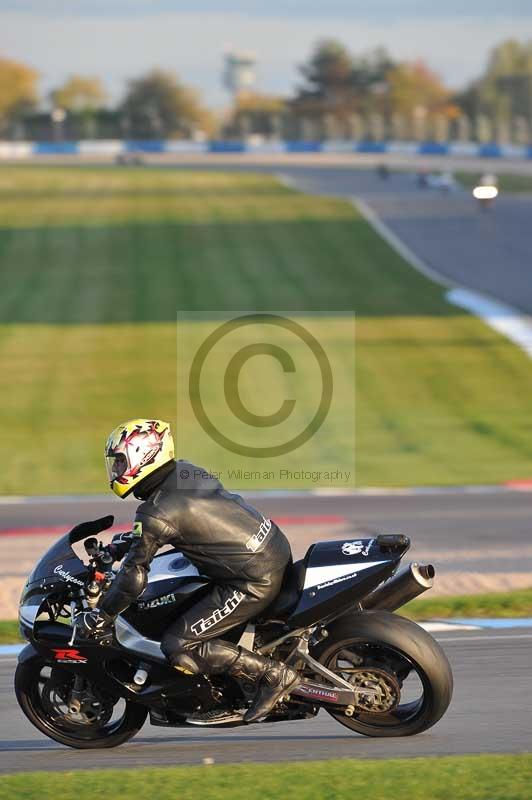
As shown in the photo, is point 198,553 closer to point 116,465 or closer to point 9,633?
point 116,465

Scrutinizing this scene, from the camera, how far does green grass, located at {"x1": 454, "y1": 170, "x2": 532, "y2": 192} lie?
75938 millimetres

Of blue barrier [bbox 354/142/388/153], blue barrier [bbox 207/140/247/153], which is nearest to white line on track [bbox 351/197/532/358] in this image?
blue barrier [bbox 354/142/388/153]

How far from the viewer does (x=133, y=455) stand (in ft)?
23.7

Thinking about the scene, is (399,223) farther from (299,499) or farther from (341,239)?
(299,499)

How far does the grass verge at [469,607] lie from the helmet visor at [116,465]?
12.0 feet

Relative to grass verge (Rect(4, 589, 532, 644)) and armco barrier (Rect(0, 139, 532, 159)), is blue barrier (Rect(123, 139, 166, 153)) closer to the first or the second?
armco barrier (Rect(0, 139, 532, 159))

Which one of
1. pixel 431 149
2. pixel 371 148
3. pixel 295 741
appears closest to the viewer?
pixel 295 741

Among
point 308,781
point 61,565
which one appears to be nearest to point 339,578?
point 308,781

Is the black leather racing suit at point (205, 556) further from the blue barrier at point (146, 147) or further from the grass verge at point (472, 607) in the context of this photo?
the blue barrier at point (146, 147)

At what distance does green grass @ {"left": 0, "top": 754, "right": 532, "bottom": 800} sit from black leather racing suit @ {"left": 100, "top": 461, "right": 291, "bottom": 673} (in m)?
0.69

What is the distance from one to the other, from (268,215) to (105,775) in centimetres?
5485

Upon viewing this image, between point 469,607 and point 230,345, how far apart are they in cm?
2136

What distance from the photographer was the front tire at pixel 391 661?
734cm

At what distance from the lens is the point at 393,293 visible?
40.2 metres
